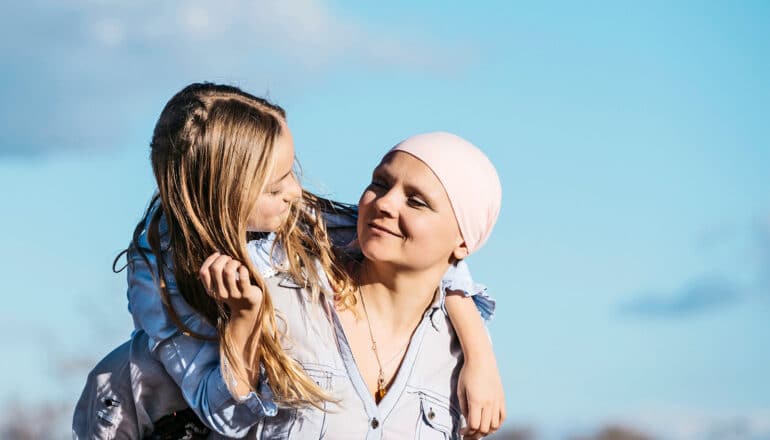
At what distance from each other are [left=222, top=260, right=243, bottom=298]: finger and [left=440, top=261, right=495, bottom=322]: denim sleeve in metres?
1.26

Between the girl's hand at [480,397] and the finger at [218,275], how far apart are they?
1357mm

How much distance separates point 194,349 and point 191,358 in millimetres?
41

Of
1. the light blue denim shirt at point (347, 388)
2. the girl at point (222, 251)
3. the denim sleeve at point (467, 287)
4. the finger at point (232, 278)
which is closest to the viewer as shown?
the finger at point (232, 278)

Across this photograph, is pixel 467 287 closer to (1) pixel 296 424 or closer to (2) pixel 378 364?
(2) pixel 378 364

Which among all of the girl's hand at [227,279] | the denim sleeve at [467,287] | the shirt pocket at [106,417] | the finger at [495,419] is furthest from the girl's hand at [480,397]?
the shirt pocket at [106,417]

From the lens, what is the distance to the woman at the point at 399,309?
606 centimetres

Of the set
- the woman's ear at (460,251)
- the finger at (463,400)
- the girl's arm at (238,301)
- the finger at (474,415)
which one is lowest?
the girl's arm at (238,301)

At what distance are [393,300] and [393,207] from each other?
1.78 feet

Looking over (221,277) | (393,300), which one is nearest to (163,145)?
(221,277)

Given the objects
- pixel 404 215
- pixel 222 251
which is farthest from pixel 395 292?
pixel 222 251

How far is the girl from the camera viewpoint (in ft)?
19.3

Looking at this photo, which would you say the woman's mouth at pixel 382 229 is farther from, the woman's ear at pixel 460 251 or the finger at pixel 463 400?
the finger at pixel 463 400

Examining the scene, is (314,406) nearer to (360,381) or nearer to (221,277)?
(360,381)

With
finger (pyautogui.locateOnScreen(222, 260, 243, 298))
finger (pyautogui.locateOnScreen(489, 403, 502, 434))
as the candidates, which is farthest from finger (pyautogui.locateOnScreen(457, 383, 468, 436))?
finger (pyautogui.locateOnScreen(222, 260, 243, 298))
